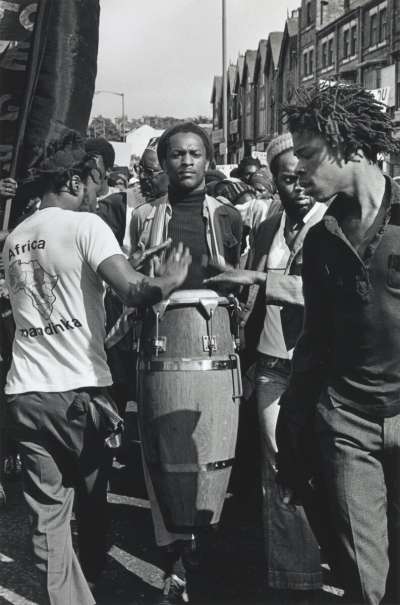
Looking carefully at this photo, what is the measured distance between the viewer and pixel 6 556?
4.90 m

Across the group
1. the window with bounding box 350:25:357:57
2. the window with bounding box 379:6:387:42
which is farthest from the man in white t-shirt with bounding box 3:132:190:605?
the window with bounding box 350:25:357:57

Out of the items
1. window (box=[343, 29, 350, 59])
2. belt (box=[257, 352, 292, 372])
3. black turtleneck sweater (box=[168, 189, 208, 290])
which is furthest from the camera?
window (box=[343, 29, 350, 59])

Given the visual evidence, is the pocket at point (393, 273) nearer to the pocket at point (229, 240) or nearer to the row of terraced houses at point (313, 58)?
the pocket at point (229, 240)

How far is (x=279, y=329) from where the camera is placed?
432 centimetres

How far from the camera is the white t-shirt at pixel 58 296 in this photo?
3.70 meters

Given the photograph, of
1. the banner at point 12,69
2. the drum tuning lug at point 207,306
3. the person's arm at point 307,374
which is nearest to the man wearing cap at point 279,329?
the drum tuning lug at point 207,306

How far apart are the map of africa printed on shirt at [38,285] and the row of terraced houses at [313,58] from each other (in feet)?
75.0

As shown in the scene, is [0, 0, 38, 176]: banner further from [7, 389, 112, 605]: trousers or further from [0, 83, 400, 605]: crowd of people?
[7, 389, 112, 605]: trousers

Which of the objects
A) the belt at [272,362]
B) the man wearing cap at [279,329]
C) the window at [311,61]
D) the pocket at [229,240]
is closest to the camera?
the man wearing cap at [279,329]

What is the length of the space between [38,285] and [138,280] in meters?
0.44

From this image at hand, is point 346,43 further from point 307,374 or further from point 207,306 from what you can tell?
point 307,374

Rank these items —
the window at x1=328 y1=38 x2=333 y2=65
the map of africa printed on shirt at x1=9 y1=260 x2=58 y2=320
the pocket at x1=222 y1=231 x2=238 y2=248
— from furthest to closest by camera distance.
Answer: the window at x1=328 y1=38 x2=333 y2=65 < the pocket at x1=222 y1=231 x2=238 y2=248 < the map of africa printed on shirt at x1=9 y1=260 x2=58 y2=320

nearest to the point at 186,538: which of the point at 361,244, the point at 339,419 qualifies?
the point at 339,419

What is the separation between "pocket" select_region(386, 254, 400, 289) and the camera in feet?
9.59
